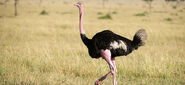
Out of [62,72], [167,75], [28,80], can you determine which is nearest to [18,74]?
[28,80]

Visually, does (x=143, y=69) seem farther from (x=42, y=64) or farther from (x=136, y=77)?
(x=42, y=64)

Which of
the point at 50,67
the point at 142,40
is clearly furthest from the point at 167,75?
the point at 50,67

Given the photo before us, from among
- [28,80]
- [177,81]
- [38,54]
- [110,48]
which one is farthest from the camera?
[38,54]

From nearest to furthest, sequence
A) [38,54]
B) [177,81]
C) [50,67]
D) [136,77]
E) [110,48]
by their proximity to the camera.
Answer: [110,48], [177,81], [136,77], [50,67], [38,54]

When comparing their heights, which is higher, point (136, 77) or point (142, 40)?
point (142, 40)

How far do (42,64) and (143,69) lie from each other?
95.8 inches

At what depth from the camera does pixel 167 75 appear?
21.6ft

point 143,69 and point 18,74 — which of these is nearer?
point 18,74

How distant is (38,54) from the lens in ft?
28.2

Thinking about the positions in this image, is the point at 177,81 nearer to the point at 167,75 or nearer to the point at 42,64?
the point at 167,75

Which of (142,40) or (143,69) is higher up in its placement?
(142,40)

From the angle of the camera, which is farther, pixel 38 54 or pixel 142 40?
pixel 38 54

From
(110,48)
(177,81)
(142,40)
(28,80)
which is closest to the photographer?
(110,48)

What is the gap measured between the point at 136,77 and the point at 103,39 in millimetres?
1892
